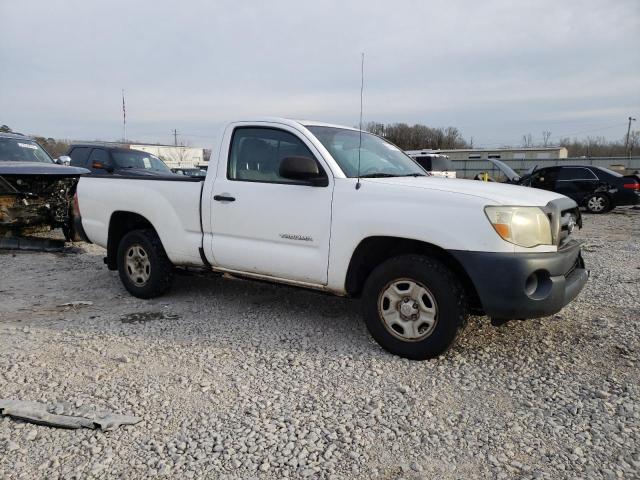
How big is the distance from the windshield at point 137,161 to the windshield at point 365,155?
7.94m

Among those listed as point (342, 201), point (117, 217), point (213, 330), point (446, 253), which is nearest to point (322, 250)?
point (342, 201)

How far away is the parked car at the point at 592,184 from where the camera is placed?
1450cm

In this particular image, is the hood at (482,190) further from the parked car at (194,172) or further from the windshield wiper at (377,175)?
the parked car at (194,172)

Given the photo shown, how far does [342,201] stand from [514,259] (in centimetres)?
132

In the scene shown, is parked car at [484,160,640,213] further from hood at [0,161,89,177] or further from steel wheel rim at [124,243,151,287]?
steel wheel rim at [124,243,151,287]

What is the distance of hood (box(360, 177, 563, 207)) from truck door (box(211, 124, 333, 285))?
525mm

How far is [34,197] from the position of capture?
8055 mm

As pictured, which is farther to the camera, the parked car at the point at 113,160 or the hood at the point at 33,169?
the parked car at the point at 113,160

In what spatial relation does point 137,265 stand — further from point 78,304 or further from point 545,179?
point 545,179

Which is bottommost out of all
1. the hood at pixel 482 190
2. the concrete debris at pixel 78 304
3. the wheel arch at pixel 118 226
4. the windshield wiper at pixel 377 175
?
the concrete debris at pixel 78 304

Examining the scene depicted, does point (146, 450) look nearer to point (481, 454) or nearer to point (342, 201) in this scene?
point (481, 454)

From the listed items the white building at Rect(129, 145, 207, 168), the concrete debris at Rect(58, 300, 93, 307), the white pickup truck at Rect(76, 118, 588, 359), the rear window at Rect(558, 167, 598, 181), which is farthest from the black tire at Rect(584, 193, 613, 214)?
the white building at Rect(129, 145, 207, 168)

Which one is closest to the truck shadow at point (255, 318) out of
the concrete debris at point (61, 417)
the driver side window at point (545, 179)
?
the concrete debris at point (61, 417)

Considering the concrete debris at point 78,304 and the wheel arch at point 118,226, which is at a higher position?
the wheel arch at point 118,226
